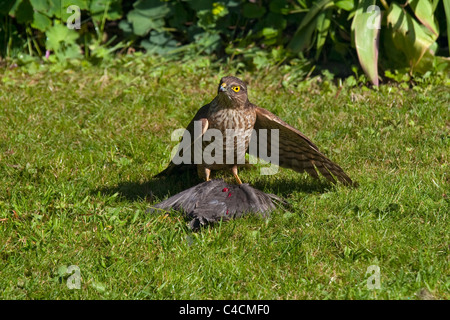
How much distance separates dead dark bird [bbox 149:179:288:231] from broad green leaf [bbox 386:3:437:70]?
289cm

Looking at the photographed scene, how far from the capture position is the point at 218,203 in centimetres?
472

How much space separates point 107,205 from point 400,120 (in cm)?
298

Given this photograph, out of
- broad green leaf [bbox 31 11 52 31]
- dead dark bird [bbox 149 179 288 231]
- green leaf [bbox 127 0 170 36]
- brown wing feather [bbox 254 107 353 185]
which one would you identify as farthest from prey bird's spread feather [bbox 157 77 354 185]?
broad green leaf [bbox 31 11 52 31]

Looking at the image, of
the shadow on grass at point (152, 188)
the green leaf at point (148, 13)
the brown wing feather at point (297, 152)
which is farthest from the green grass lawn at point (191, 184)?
the green leaf at point (148, 13)

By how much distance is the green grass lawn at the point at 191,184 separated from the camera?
156 inches

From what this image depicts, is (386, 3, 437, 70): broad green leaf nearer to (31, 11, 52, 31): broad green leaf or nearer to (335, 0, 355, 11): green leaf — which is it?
(335, 0, 355, 11): green leaf

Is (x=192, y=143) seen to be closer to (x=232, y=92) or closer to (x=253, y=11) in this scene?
(x=232, y=92)

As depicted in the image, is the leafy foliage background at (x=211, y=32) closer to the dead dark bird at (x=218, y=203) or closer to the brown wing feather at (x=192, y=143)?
the brown wing feather at (x=192, y=143)

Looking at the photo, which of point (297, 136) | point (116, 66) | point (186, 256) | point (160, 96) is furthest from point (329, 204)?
point (116, 66)

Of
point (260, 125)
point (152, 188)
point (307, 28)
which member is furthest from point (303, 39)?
point (152, 188)

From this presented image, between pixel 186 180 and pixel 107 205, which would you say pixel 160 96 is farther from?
pixel 107 205

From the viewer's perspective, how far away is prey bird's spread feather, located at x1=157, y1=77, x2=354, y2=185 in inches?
195

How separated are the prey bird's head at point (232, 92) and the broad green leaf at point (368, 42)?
209 cm

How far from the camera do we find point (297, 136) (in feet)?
16.4
